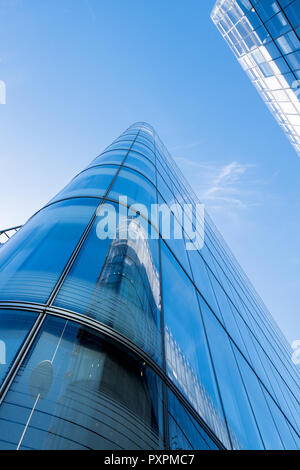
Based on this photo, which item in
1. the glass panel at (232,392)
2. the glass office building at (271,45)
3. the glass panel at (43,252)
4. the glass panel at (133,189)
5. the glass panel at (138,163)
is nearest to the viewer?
the glass panel at (43,252)

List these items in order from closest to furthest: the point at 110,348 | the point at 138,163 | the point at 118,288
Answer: the point at 110,348 → the point at 118,288 → the point at 138,163

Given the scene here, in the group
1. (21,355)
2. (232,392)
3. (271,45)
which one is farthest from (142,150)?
(271,45)

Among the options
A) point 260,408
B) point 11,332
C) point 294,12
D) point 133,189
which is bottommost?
point 11,332

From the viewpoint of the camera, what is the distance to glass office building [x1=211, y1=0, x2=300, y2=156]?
588 inches

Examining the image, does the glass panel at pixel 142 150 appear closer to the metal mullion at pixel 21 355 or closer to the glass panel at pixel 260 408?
the glass panel at pixel 260 408

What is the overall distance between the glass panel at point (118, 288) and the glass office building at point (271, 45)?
16149 mm

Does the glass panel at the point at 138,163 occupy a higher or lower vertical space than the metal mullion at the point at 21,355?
higher

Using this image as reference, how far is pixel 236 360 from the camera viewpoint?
7.30 meters

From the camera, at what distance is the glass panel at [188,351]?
4098 millimetres

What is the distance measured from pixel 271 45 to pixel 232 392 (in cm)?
2028

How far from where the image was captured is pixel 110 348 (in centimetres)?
332

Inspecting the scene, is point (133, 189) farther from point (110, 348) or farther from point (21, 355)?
point (21, 355)

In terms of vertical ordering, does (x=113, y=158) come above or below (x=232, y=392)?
above

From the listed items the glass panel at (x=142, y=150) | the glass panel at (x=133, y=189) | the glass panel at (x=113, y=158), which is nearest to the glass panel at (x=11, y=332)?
the glass panel at (x=133, y=189)
